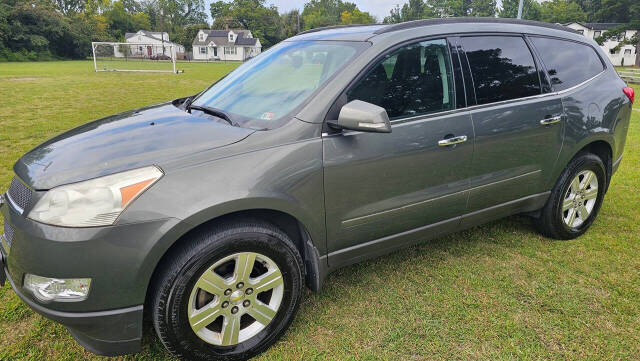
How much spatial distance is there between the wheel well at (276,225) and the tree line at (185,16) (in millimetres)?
41037

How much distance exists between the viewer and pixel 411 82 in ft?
9.04

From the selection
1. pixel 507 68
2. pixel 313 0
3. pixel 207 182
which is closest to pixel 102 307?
pixel 207 182

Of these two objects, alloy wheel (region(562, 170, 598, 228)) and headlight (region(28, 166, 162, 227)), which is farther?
alloy wheel (region(562, 170, 598, 228))

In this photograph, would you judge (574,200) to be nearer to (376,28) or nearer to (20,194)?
(376,28)

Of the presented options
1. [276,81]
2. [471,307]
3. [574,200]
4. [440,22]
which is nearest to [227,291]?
[276,81]

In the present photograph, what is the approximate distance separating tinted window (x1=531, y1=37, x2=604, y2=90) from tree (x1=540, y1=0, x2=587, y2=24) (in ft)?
257

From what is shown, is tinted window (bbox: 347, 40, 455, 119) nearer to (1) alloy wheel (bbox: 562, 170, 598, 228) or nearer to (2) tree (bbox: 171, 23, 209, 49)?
(1) alloy wheel (bbox: 562, 170, 598, 228)

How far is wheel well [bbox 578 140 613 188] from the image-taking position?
3732mm

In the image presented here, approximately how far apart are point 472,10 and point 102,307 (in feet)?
349

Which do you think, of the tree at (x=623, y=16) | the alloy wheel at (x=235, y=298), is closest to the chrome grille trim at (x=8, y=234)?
the alloy wheel at (x=235, y=298)

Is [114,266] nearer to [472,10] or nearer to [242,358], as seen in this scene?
[242,358]

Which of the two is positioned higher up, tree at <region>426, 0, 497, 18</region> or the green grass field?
tree at <region>426, 0, 497, 18</region>

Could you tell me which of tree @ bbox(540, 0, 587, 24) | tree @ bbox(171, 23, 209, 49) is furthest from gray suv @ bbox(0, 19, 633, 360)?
tree @ bbox(171, 23, 209, 49)

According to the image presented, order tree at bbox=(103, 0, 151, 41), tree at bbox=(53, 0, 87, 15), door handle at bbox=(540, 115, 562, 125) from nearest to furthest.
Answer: door handle at bbox=(540, 115, 562, 125) < tree at bbox=(103, 0, 151, 41) < tree at bbox=(53, 0, 87, 15)
